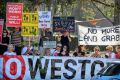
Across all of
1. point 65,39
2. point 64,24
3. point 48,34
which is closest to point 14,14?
point 48,34

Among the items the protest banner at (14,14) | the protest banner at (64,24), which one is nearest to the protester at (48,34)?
the protest banner at (64,24)

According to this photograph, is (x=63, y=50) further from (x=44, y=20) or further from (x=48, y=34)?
(x=48, y=34)

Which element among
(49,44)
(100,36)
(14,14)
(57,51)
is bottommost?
(57,51)

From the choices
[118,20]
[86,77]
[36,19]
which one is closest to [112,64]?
[86,77]

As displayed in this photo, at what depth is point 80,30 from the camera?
2023 cm

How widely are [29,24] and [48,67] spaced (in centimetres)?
190

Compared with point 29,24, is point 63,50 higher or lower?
lower

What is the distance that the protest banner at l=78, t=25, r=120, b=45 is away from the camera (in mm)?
19812

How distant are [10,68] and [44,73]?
4.14ft

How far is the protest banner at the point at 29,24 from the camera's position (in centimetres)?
1855

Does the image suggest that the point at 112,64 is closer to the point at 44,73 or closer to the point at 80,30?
the point at 44,73

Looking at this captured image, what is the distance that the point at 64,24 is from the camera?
2022 cm

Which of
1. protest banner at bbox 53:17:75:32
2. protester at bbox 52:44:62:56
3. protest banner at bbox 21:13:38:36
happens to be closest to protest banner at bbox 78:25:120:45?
protest banner at bbox 53:17:75:32

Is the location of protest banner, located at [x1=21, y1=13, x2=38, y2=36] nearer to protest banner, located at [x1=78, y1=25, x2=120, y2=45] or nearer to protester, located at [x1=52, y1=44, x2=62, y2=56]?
protester, located at [x1=52, y1=44, x2=62, y2=56]
